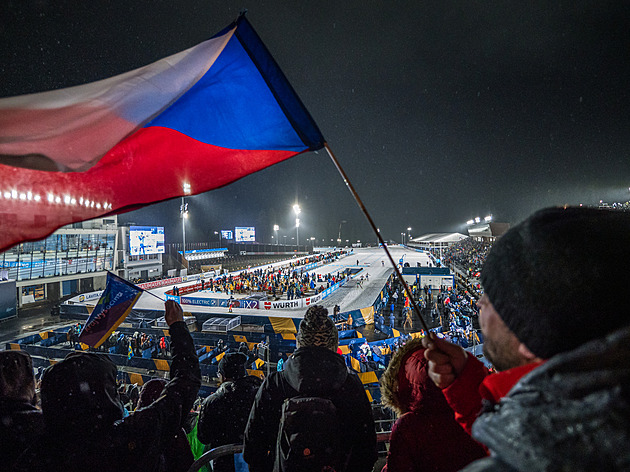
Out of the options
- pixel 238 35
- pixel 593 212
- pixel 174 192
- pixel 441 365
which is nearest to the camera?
pixel 593 212

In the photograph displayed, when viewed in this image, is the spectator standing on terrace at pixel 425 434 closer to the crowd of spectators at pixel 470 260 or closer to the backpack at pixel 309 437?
the backpack at pixel 309 437

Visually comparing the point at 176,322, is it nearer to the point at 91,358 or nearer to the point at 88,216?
the point at 91,358

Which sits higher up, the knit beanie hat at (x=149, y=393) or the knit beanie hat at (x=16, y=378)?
the knit beanie hat at (x=16, y=378)

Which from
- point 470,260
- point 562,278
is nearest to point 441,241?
point 470,260

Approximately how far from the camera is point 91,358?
1.83 m

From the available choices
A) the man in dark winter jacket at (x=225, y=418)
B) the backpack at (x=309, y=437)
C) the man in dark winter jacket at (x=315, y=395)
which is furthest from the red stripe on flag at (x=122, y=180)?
the backpack at (x=309, y=437)

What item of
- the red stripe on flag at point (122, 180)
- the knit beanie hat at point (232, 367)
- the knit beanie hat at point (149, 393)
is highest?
the red stripe on flag at point (122, 180)

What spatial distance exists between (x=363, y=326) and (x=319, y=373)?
19035 millimetres

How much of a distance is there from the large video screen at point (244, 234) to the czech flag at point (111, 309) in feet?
220

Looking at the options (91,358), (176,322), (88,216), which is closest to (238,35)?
(88,216)

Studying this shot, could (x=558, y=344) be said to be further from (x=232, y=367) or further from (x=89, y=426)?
(x=232, y=367)

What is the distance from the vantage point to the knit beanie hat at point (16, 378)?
1.90m

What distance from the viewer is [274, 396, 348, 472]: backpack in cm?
171

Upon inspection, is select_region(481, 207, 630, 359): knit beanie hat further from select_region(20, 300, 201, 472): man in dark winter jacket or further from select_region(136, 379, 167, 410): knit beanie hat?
select_region(136, 379, 167, 410): knit beanie hat
